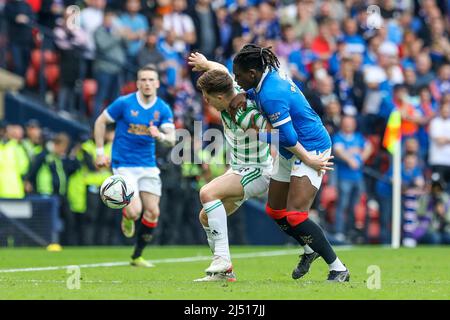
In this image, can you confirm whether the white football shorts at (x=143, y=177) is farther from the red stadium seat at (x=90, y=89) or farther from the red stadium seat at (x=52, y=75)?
the red stadium seat at (x=52, y=75)

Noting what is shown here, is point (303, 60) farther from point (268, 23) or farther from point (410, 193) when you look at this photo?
point (410, 193)

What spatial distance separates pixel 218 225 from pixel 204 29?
12.3 meters

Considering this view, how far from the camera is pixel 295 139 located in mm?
11070

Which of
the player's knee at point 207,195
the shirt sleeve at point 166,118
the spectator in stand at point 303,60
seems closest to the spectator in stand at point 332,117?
the spectator in stand at point 303,60

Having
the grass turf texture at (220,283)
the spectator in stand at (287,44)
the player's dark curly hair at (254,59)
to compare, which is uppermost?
the spectator in stand at (287,44)

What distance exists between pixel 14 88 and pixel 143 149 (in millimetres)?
7523

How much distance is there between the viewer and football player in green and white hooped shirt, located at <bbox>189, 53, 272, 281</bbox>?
11594 millimetres

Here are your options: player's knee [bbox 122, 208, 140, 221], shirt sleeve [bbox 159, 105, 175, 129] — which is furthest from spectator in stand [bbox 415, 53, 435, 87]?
player's knee [bbox 122, 208, 140, 221]

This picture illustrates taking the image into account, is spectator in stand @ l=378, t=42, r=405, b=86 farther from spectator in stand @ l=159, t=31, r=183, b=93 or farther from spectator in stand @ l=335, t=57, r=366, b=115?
spectator in stand @ l=159, t=31, r=183, b=93

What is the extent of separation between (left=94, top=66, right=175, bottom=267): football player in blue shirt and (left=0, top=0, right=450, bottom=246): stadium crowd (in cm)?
525

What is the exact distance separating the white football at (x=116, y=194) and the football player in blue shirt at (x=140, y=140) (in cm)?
107

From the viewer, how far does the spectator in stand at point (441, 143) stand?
23500 mm
